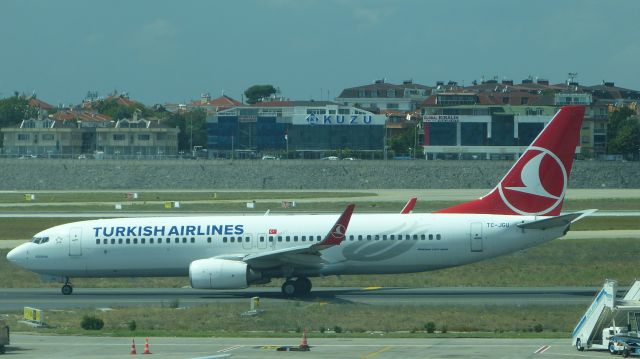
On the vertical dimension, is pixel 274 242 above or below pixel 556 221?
below

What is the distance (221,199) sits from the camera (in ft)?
342

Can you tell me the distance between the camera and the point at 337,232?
41094 mm

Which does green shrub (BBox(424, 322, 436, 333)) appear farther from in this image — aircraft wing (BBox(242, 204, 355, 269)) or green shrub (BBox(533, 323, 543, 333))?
aircraft wing (BBox(242, 204, 355, 269))

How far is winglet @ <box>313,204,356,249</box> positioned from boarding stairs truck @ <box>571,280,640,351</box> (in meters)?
12.3

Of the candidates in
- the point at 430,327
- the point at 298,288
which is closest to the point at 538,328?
the point at 430,327

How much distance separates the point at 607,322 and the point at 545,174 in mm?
14023

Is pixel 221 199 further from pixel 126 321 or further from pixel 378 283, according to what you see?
pixel 126 321

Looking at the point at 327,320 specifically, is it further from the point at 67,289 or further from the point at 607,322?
the point at 67,289

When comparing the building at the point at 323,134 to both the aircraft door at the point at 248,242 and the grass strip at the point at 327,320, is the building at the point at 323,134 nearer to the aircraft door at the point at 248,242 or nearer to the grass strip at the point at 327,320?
the aircraft door at the point at 248,242

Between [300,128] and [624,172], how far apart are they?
6246cm

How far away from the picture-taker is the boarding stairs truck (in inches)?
1180

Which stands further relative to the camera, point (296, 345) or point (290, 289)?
point (290, 289)

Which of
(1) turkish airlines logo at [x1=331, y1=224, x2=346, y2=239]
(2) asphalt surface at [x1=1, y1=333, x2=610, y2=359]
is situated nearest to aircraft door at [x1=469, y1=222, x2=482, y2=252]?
(1) turkish airlines logo at [x1=331, y1=224, x2=346, y2=239]

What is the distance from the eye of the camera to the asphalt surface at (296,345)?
29328 millimetres
